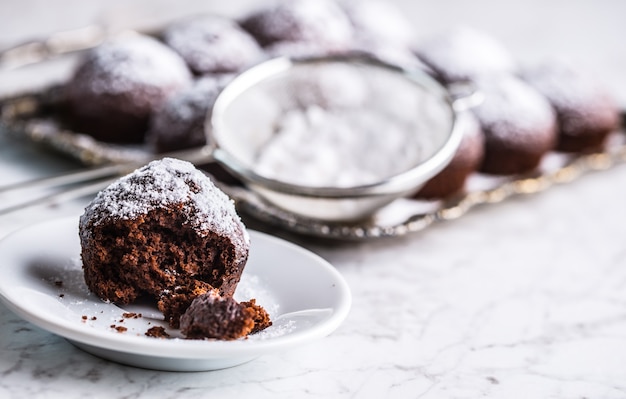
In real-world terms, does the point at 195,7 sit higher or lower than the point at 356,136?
lower

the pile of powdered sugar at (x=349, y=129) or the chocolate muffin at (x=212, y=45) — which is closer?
the pile of powdered sugar at (x=349, y=129)

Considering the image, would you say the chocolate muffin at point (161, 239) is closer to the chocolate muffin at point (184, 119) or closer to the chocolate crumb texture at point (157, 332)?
the chocolate crumb texture at point (157, 332)

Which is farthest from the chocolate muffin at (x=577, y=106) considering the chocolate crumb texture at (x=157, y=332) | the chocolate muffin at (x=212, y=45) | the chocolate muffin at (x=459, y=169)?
the chocolate crumb texture at (x=157, y=332)

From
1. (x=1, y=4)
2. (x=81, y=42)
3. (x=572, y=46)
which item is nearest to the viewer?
(x=81, y=42)

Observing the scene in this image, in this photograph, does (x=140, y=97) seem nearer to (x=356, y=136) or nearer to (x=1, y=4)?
(x=356, y=136)

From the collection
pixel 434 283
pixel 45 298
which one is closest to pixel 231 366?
pixel 45 298

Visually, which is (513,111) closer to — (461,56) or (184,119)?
(461,56)
